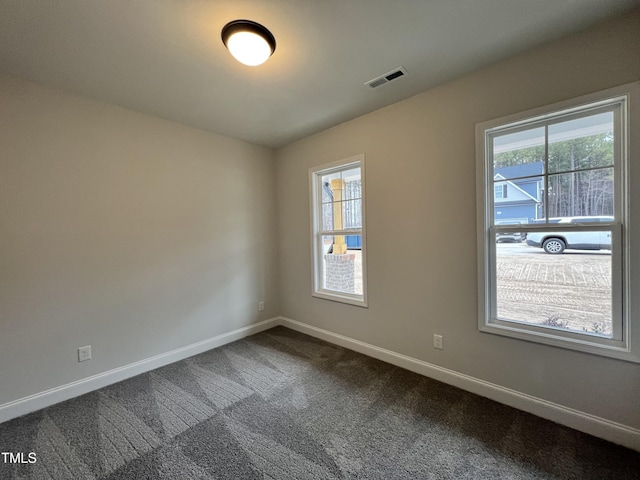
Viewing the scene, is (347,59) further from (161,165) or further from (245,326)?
(245,326)

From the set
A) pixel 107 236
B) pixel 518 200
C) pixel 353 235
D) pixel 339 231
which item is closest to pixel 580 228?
pixel 518 200

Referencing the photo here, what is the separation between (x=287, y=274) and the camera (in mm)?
3721

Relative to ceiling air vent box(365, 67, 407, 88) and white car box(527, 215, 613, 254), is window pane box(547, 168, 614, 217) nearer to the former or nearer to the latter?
white car box(527, 215, 613, 254)

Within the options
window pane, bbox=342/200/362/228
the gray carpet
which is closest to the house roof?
window pane, bbox=342/200/362/228

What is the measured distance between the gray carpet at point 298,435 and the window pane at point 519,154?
178 cm

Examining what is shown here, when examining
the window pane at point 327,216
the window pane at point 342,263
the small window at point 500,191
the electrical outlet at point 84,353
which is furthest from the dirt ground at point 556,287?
the electrical outlet at point 84,353

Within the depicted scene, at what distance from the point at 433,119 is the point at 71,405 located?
3.82 metres

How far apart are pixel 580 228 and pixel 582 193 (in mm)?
237

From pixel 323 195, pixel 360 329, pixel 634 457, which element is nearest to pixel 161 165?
pixel 323 195

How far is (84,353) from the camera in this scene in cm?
224

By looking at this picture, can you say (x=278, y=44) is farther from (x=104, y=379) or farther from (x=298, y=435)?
(x=104, y=379)

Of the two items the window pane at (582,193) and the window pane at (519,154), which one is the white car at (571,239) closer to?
Answer: the window pane at (582,193)

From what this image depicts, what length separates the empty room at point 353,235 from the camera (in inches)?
60.5

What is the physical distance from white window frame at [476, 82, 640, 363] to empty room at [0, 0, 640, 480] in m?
0.01
